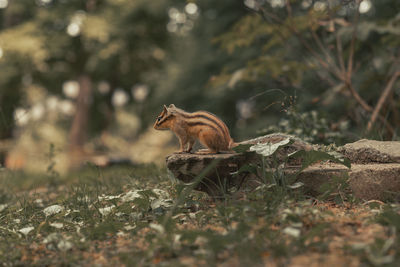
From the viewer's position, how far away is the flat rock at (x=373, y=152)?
148 inches

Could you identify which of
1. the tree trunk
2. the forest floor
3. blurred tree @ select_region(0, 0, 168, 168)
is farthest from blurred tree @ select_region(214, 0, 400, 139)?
the tree trunk

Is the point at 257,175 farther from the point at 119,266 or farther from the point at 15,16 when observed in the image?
the point at 15,16

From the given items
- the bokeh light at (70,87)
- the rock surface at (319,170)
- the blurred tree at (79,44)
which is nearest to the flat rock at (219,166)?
the rock surface at (319,170)

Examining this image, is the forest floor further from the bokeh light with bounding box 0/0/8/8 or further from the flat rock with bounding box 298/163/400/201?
the bokeh light with bounding box 0/0/8/8

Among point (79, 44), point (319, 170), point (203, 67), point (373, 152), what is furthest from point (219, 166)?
point (79, 44)

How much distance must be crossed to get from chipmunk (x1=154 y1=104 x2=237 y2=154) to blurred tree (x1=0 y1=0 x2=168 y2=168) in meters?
9.10

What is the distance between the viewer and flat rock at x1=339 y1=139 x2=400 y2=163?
3.77 m

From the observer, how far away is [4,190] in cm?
599

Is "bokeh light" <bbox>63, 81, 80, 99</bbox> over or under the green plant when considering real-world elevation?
over

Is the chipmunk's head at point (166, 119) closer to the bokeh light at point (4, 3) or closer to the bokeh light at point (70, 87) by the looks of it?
the bokeh light at point (4, 3)

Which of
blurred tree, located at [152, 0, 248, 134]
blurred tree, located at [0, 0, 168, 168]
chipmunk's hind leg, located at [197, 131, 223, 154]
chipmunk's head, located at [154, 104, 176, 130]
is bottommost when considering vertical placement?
chipmunk's hind leg, located at [197, 131, 223, 154]

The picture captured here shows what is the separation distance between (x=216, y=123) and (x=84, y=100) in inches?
525

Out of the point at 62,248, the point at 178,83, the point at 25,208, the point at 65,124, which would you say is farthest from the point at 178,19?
the point at 62,248

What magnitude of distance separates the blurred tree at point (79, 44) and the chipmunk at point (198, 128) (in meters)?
9.10
